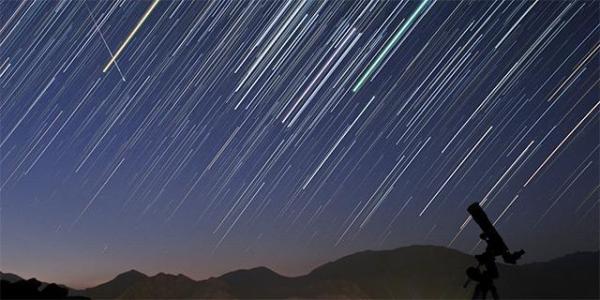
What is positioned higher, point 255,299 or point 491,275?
point 491,275

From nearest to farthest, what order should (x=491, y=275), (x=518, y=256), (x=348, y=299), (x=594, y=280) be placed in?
(x=491, y=275)
(x=518, y=256)
(x=348, y=299)
(x=594, y=280)

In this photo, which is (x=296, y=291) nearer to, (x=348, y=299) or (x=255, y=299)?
(x=255, y=299)

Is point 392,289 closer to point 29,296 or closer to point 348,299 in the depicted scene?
point 348,299

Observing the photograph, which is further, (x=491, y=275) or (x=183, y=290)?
(x=183, y=290)

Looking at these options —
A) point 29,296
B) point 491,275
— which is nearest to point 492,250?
point 491,275

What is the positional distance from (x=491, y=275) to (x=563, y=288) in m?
185

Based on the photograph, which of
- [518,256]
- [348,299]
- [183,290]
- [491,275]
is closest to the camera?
[491,275]

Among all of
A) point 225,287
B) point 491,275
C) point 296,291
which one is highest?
point 491,275

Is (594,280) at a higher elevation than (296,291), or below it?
higher

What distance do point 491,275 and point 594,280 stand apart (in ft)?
631

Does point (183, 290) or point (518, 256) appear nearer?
point (518, 256)

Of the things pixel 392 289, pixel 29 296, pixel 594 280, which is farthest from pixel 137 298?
pixel 29 296

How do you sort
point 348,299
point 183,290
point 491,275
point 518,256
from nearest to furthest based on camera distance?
point 491,275 < point 518,256 < point 348,299 < point 183,290

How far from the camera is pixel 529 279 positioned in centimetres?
18275
